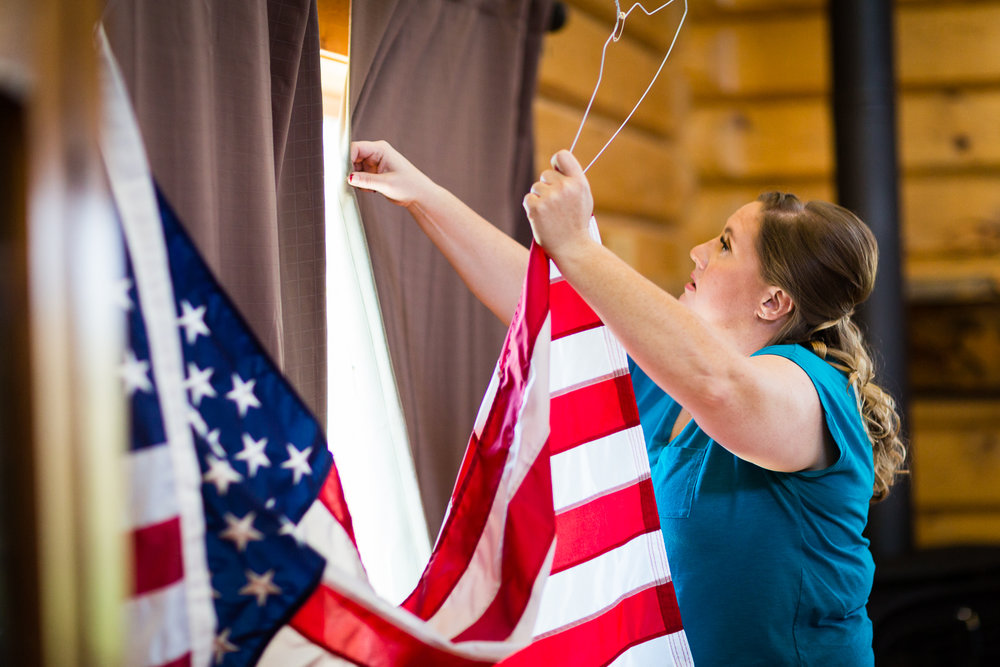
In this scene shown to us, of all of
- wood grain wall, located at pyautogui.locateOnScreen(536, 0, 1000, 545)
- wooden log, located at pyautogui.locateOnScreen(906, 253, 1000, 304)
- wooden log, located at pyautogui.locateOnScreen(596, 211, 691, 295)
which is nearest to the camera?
wooden log, located at pyautogui.locateOnScreen(596, 211, 691, 295)

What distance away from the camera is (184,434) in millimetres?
833

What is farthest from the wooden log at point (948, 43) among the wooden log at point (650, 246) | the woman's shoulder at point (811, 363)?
the woman's shoulder at point (811, 363)

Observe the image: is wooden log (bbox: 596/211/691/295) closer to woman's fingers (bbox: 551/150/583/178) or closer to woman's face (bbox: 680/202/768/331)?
woman's face (bbox: 680/202/768/331)

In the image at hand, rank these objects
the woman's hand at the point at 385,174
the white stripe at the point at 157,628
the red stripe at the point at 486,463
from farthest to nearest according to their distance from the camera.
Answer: the woman's hand at the point at 385,174
the red stripe at the point at 486,463
the white stripe at the point at 157,628

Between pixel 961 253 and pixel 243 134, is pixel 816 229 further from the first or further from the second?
pixel 961 253

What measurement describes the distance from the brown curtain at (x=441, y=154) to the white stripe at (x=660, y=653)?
44 cm

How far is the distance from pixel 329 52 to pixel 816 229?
2.61 ft

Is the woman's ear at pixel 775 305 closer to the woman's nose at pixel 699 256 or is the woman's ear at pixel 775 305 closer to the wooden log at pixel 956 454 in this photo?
the woman's nose at pixel 699 256

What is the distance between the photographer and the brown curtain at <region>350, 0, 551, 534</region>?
1.43 m

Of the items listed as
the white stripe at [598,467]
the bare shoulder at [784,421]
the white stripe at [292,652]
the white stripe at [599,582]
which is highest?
the bare shoulder at [784,421]

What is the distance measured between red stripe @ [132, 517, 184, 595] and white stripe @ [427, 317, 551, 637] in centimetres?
30

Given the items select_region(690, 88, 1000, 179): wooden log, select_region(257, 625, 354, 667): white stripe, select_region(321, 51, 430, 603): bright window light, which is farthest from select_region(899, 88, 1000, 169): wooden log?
select_region(257, 625, 354, 667): white stripe

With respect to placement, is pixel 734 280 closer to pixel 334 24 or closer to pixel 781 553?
pixel 781 553

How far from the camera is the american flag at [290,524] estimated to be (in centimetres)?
82
